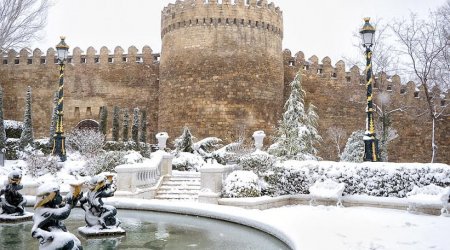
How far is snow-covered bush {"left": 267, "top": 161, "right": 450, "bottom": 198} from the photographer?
1145 cm

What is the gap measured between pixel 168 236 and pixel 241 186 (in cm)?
540

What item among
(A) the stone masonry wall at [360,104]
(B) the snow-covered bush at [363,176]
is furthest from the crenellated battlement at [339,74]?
(B) the snow-covered bush at [363,176]

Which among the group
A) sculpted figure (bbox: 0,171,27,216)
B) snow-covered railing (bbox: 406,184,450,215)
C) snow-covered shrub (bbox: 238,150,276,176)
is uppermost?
snow-covered shrub (bbox: 238,150,276,176)

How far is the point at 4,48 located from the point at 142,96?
10.1 meters

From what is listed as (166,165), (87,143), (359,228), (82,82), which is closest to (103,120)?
(87,143)

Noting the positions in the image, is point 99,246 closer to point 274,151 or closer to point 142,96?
point 274,151

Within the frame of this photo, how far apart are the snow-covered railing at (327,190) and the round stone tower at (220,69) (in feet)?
40.2

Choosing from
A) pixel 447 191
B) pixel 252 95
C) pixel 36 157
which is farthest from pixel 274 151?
pixel 447 191

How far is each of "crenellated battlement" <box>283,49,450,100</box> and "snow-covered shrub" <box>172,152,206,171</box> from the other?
1108 cm

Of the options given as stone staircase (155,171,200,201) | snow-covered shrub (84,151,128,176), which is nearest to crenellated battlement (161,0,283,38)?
snow-covered shrub (84,151,128,176)

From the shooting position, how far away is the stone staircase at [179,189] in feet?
44.5

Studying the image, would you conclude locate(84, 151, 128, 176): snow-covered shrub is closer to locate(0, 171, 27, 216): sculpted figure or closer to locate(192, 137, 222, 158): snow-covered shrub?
locate(192, 137, 222, 158): snow-covered shrub

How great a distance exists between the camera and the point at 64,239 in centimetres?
458

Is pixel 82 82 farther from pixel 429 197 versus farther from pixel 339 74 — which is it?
pixel 429 197
